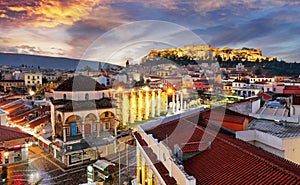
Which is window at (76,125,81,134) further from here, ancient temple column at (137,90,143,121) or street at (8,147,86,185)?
ancient temple column at (137,90,143,121)

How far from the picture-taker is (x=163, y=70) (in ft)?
213

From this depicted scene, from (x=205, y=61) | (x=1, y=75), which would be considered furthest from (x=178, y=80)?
(x=1, y=75)

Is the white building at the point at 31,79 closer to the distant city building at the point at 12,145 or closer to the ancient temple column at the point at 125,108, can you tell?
the ancient temple column at the point at 125,108

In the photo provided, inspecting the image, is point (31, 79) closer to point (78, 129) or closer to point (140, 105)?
point (140, 105)

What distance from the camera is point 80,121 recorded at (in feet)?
63.0

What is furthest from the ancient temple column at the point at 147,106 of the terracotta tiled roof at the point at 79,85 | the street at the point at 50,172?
the street at the point at 50,172

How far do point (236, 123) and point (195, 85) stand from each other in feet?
132

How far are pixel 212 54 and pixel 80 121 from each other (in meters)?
93.0

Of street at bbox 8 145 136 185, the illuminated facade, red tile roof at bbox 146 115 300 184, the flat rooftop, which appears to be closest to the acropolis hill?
the illuminated facade

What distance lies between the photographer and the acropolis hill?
89000mm

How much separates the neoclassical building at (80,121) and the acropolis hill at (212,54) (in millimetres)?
66744

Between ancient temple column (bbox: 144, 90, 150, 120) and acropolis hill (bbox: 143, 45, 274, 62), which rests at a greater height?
acropolis hill (bbox: 143, 45, 274, 62)

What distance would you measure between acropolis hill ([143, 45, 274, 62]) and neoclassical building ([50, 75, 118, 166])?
219 ft

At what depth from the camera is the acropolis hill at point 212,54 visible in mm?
89000
